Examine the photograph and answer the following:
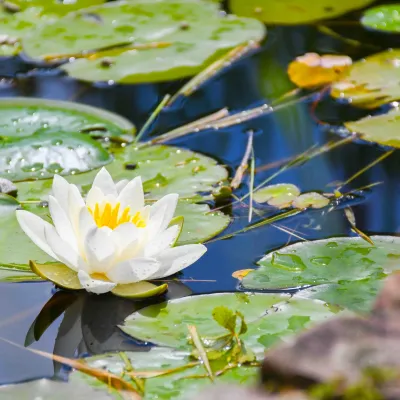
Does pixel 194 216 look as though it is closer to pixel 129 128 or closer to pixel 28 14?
pixel 129 128

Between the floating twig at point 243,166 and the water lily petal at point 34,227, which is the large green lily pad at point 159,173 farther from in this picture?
the water lily petal at point 34,227

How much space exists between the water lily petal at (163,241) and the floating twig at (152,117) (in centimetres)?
72

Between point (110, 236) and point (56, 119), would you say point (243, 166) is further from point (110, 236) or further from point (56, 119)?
point (110, 236)

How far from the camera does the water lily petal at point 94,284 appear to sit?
1579 millimetres

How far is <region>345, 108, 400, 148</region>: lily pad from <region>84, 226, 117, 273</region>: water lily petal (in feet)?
3.42

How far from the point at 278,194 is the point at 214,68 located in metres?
0.96

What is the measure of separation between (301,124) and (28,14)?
1.40 m

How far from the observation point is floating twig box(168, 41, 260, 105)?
2.66 metres

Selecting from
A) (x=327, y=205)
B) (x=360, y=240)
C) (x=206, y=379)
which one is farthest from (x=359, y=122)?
(x=206, y=379)

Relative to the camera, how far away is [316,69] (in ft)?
9.02

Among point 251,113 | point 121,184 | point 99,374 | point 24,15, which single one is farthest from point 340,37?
point 99,374

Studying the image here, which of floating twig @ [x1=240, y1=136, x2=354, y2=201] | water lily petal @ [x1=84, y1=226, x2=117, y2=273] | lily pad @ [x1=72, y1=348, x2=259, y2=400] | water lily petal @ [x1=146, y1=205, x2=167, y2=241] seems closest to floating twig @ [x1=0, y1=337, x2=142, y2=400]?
lily pad @ [x1=72, y1=348, x2=259, y2=400]

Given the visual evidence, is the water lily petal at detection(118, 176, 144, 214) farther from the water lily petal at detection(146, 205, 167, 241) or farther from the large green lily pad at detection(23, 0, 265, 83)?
the large green lily pad at detection(23, 0, 265, 83)

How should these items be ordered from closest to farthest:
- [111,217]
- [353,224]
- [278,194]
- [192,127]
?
1. [111,217]
2. [353,224]
3. [278,194]
4. [192,127]
